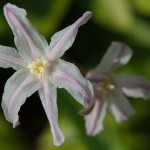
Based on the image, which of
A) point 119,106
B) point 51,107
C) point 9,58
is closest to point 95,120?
point 119,106

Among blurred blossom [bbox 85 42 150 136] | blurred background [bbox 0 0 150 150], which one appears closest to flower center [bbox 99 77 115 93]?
blurred blossom [bbox 85 42 150 136]

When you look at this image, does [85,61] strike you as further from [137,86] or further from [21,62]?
[21,62]

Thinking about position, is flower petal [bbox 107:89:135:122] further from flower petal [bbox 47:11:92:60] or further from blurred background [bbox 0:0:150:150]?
flower petal [bbox 47:11:92:60]

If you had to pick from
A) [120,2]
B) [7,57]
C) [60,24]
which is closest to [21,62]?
[7,57]

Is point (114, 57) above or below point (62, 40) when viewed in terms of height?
below

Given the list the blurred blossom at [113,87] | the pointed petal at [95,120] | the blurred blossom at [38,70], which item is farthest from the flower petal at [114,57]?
the blurred blossom at [38,70]

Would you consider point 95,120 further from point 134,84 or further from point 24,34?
point 24,34

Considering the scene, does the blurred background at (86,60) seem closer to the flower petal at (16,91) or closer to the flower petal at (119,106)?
the flower petal at (119,106)
